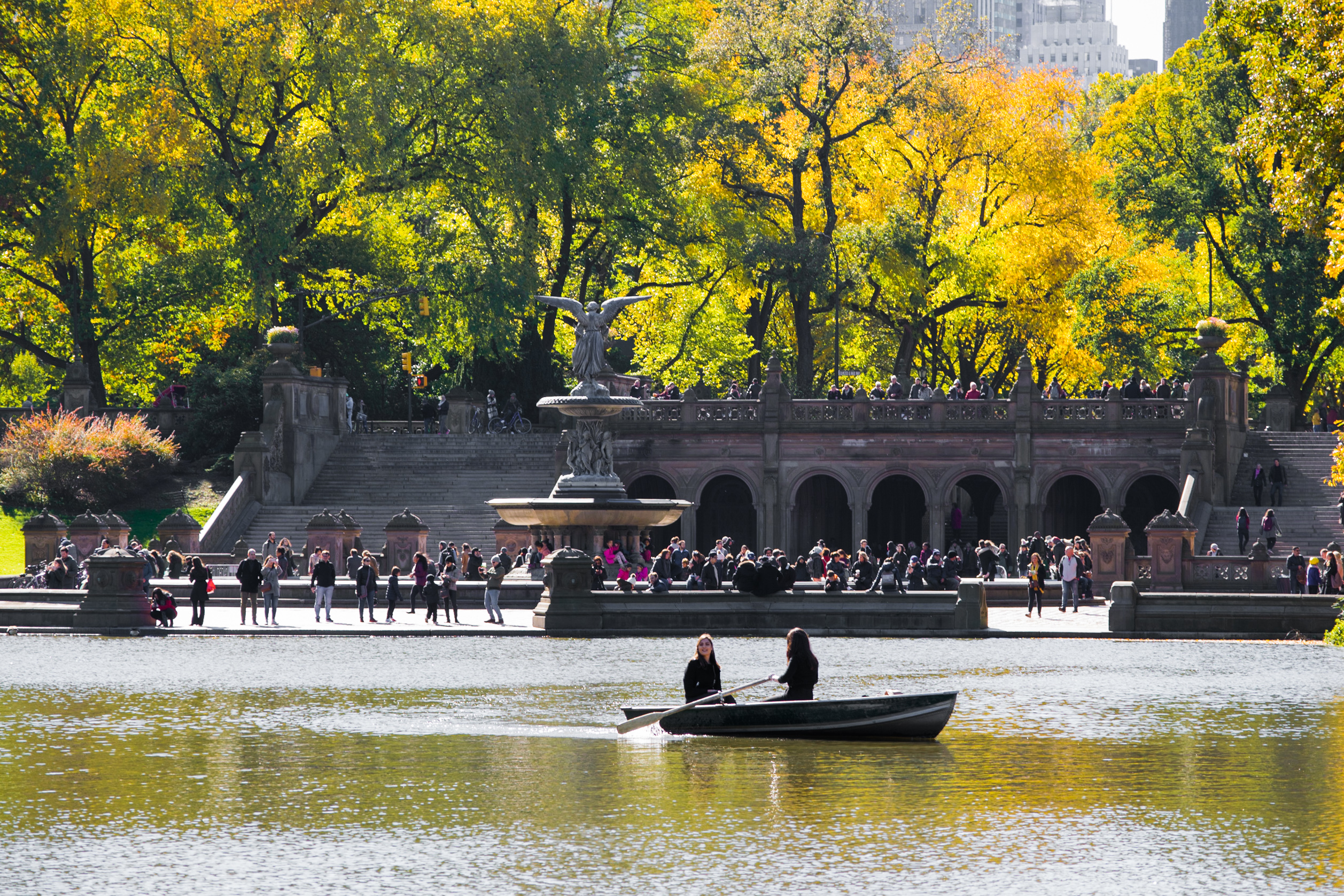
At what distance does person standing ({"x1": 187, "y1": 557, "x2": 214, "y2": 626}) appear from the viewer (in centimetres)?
3344

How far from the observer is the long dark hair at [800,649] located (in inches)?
712

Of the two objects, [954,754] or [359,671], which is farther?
[359,671]

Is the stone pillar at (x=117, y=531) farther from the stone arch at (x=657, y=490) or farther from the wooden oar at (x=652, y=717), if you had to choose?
the wooden oar at (x=652, y=717)

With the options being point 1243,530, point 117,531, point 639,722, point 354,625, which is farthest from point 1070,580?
point 117,531

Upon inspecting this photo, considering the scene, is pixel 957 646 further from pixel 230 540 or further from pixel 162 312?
pixel 162 312

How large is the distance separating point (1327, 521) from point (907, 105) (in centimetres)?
2016

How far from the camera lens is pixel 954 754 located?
17109mm

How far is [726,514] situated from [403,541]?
52.9 feet

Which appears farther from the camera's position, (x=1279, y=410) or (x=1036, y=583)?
(x=1279, y=410)

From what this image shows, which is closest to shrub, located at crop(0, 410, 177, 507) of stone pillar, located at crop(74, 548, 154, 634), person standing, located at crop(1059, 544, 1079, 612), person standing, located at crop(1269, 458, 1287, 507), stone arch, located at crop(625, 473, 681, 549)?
stone arch, located at crop(625, 473, 681, 549)

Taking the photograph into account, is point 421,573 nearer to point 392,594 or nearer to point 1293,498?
point 392,594

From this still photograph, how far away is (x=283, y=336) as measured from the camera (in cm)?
5169

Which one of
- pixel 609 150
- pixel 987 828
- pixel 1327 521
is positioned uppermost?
pixel 609 150

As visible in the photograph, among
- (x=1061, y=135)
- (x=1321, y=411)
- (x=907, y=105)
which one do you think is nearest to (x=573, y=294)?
(x=907, y=105)
